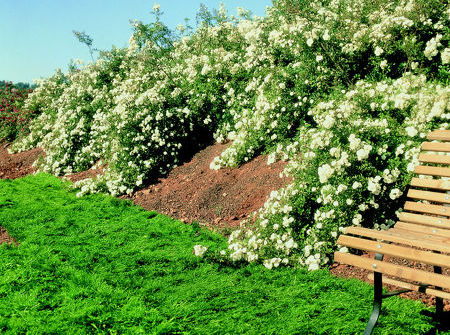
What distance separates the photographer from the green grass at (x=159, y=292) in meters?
2.97

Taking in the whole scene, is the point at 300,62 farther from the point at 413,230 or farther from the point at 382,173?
the point at 413,230

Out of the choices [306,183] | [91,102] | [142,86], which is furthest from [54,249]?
[91,102]

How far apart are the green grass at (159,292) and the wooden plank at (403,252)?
76cm

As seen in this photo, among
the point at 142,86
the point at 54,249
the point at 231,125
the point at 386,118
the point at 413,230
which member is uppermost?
the point at 142,86

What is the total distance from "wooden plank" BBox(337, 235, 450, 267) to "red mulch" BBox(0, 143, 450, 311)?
2.85 metres

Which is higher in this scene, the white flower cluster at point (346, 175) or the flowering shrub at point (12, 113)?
the flowering shrub at point (12, 113)

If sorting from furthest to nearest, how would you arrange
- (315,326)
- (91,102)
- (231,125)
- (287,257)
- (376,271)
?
(91,102) → (231,125) → (287,257) → (315,326) → (376,271)

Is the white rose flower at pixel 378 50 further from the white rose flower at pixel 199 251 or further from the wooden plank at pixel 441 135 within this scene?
the white rose flower at pixel 199 251

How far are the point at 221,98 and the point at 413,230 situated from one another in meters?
5.54

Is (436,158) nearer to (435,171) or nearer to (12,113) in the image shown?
(435,171)

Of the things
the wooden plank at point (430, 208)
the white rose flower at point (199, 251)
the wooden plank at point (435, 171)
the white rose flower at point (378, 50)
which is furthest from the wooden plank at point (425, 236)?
the white rose flower at point (378, 50)

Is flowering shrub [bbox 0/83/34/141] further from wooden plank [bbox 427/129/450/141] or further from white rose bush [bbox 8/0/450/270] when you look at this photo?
wooden plank [bbox 427/129/450/141]

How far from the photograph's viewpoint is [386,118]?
4918 mm

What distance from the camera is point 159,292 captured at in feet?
11.9
